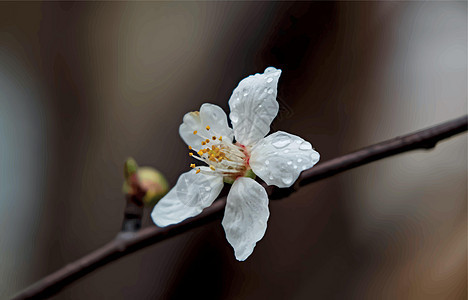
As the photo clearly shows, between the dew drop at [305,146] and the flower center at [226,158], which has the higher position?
the dew drop at [305,146]

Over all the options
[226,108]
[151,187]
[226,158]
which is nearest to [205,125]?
[226,158]

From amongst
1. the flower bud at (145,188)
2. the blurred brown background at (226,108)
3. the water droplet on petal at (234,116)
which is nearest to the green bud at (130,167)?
the flower bud at (145,188)

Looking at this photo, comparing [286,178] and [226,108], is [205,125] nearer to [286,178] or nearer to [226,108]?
[286,178]

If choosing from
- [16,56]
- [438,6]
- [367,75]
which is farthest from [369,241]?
[16,56]

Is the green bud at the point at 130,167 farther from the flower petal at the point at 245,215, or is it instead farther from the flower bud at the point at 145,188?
the flower petal at the point at 245,215

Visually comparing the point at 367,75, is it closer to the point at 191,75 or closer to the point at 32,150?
the point at 191,75

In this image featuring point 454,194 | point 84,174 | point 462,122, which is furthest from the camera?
point 84,174
